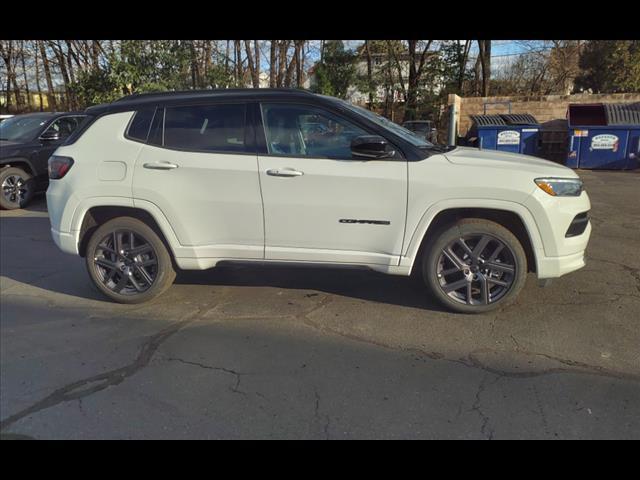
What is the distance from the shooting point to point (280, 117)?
3.77m

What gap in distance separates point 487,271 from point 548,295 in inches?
33.4

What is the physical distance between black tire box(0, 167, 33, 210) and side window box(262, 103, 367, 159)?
709 cm

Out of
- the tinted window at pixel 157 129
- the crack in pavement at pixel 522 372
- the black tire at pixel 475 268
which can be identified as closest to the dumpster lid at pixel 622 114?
the black tire at pixel 475 268

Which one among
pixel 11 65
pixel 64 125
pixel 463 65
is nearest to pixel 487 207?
pixel 64 125

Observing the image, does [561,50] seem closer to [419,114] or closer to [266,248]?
[419,114]

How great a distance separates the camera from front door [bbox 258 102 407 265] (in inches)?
139

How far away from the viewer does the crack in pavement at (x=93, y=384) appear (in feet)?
8.40

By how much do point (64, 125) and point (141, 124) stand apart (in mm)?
Result: 6984

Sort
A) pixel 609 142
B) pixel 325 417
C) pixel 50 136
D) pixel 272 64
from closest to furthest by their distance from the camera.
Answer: pixel 325 417
pixel 50 136
pixel 609 142
pixel 272 64

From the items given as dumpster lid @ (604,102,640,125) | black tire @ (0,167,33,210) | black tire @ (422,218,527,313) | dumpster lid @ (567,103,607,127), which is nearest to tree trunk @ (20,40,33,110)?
black tire @ (0,167,33,210)

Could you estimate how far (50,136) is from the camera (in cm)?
898

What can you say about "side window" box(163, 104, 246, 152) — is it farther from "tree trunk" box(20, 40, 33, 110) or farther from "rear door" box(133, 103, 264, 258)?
"tree trunk" box(20, 40, 33, 110)

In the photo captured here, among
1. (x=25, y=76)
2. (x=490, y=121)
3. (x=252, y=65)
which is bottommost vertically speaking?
(x=490, y=121)

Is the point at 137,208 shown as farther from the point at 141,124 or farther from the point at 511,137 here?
the point at 511,137
